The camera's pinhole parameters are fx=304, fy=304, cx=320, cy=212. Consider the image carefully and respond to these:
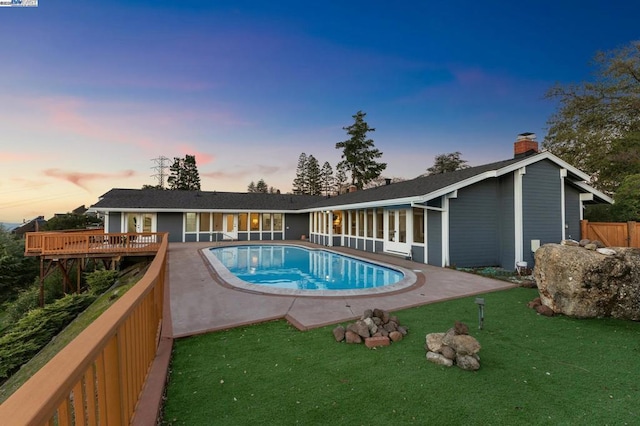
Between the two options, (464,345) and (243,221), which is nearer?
(464,345)

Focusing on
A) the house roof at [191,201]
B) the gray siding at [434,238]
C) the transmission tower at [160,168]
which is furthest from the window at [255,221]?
the transmission tower at [160,168]

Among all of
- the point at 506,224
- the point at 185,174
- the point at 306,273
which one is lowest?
the point at 306,273

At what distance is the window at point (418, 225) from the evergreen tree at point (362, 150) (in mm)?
28451

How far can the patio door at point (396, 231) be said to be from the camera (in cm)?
1295

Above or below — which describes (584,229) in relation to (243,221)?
below

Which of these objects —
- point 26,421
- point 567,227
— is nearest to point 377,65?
point 567,227

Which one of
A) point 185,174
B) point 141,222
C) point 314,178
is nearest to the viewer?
point 141,222

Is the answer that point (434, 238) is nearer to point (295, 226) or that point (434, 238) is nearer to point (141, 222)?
point (295, 226)

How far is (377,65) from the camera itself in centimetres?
1688

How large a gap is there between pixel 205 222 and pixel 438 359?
20423mm

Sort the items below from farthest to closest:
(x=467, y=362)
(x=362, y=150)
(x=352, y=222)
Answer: (x=362, y=150)
(x=352, y=222)
(x=467, y=362)

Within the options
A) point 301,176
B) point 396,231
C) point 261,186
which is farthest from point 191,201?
point 261,186

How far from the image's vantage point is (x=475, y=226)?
11.4 meters

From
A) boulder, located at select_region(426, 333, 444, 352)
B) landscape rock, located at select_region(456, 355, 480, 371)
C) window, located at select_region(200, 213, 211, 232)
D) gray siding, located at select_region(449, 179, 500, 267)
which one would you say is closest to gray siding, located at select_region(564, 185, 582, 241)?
gray siding, located at select_region(449, 179, 500, 267)
